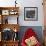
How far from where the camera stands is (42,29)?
611cm

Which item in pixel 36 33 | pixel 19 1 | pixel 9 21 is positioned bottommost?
pixel 36 33

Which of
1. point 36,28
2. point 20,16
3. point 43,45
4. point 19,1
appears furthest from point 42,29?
point 19,1

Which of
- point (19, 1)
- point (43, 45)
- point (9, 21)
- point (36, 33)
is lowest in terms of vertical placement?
point (43, 45)

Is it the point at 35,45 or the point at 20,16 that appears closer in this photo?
the point at 35,45

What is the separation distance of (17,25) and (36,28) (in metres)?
0.75

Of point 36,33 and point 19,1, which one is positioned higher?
point 19,1

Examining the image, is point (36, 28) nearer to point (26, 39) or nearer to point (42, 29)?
point (42, 29)

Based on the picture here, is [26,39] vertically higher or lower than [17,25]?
lower

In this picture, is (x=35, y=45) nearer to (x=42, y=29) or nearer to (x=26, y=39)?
(x=26, y=39)

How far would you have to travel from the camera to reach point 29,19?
613 centimetres

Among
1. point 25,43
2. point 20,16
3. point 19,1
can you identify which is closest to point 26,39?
point 25,43

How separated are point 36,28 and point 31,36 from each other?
0.47 metres

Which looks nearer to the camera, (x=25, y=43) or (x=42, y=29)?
(x=25, y=43)

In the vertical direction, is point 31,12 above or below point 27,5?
below
